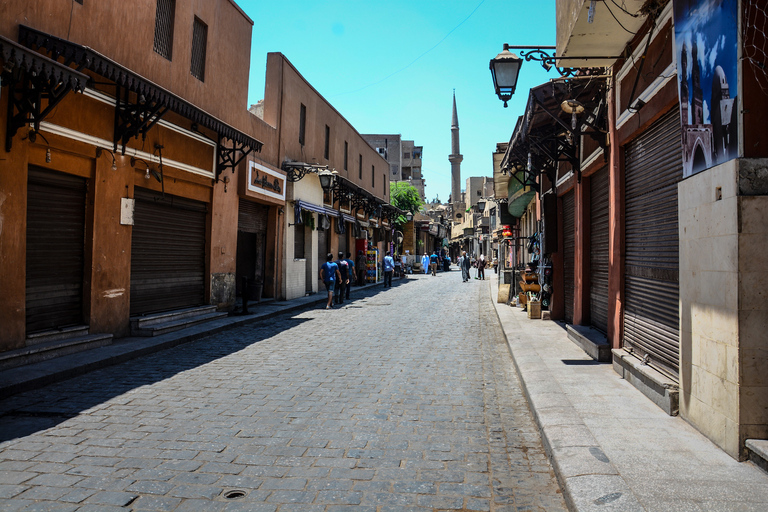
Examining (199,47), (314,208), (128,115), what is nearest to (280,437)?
(128,115)

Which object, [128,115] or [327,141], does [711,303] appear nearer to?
[128,115]

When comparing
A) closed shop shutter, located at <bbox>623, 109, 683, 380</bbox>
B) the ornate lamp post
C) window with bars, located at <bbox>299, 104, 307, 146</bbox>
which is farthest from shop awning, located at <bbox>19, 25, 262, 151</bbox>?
window with bars, located at <bbox>299, 104, 307, 146</bbox>

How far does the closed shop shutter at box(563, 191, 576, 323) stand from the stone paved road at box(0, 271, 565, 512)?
11.2 ft

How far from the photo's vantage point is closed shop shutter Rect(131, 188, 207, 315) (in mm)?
10156

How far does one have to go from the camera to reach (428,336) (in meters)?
10.5

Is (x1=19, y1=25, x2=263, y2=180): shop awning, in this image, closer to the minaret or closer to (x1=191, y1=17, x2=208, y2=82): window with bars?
(x1=191, y1=17, x2=208, y2=82): window with bars

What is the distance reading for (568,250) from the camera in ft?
37.2

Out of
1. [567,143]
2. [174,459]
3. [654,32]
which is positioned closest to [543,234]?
[567,143]

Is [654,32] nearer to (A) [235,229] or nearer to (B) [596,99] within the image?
(B) [596,99]

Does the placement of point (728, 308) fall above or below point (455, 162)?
below

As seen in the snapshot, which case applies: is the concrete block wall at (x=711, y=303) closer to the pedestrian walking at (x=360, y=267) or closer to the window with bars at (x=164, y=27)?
the window with bars at (x=164, y=27)

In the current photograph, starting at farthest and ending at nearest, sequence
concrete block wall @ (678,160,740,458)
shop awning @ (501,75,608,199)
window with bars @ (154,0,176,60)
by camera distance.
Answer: window with bars @ (154,0,176,60)
shop awning @ (501,75,608,199)
concrete block wall @ (678,160,740,458)

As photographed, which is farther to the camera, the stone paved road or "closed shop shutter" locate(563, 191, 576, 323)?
"closed shop shutter" locate(563, 191, 576, 323)

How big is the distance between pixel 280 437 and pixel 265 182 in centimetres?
1209
